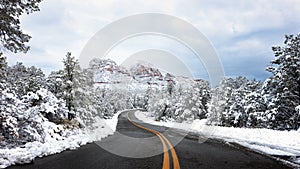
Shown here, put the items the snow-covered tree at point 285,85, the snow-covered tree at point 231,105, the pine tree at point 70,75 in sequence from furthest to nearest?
the snow-covered tree at point 231,105 < the pine tree at point 70,75 < the snow-covered tree at point 285,85

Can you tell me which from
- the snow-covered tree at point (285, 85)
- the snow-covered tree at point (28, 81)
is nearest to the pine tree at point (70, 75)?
the snow-covered tree at point (28, 81)

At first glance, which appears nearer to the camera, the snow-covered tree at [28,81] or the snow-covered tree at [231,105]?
the snow-covered tree at [28,81]

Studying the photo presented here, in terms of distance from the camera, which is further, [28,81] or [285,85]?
[28,81]

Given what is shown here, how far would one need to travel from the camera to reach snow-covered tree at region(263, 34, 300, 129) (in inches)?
742

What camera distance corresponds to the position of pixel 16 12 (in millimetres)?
8266

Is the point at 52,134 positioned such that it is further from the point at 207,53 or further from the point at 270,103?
the point at 270,103

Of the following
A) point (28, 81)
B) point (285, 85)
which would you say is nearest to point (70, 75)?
point (28, 81)

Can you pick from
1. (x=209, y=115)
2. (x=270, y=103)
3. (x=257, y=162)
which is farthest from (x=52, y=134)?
(x=209, y=115)

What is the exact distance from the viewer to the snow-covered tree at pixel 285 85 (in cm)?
1884

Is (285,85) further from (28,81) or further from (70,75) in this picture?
(28,81)

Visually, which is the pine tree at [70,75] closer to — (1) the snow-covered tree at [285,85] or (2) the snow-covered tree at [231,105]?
(1) the snow-covered tree at [285,85]

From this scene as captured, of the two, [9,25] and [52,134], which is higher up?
[9,25]

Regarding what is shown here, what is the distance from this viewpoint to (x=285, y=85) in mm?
19141

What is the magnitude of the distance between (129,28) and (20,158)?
17.3 m
